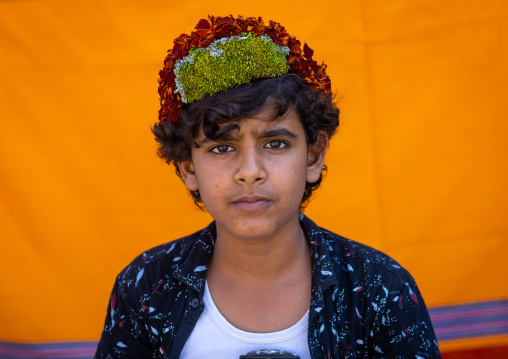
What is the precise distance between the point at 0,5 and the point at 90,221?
107 centimetres

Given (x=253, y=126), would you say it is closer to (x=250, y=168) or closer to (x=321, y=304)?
(x=250, y=168)

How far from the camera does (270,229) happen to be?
2.19m

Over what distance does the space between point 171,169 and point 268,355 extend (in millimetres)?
1344

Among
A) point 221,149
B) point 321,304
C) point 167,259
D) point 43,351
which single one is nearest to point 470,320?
point 321,304

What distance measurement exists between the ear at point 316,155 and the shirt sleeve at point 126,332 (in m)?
0.76

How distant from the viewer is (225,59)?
214 cm

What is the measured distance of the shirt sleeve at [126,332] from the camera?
236 cm

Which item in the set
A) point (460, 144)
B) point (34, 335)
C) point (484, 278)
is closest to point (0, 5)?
point (34, 335)

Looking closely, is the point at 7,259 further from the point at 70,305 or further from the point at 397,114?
the point at 397,114

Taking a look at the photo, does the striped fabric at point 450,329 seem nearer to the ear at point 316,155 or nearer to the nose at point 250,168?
the ear at point 316,155

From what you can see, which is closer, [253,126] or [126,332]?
[253,126]

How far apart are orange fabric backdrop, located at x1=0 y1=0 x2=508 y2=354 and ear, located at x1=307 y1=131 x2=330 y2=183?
2.36 ft

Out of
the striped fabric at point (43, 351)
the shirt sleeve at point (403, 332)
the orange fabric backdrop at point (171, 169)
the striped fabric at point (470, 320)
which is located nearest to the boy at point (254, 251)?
the shirt sleeve at point (403, 332)

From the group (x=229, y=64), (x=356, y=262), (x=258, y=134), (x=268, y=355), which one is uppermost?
(x=229, y=64)
